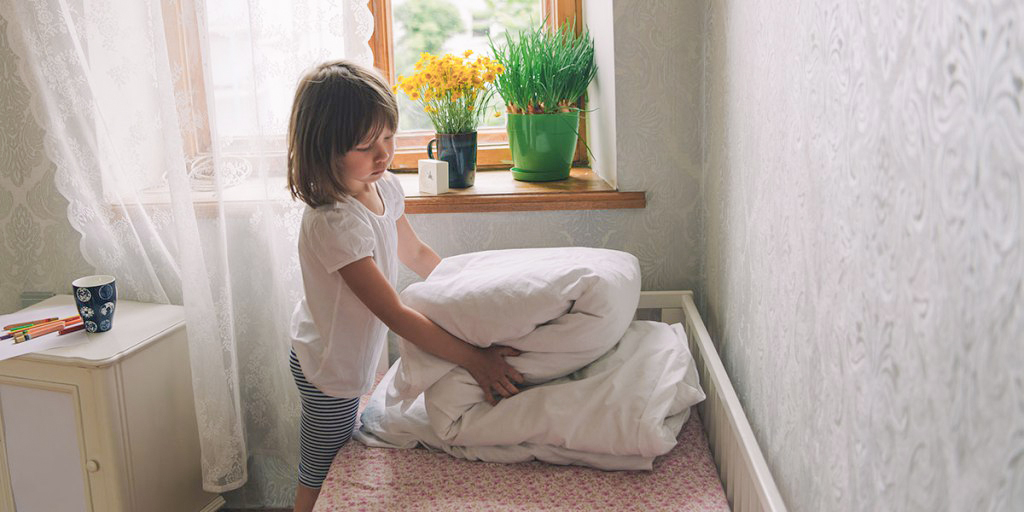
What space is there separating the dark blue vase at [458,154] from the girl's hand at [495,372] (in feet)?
2.01

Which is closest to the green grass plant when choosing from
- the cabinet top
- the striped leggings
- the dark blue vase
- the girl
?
the dark blue vase

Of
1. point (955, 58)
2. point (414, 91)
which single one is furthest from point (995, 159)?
point (414, 91)

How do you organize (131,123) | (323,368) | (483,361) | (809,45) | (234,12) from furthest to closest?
1. (131,123)
2. (234,12)
3. (323,368)
4. (483,361)
5. (809,45)

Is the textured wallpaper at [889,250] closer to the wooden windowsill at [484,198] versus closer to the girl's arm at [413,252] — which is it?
the wooden windowsill at [484,198]

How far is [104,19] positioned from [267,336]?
761 mm

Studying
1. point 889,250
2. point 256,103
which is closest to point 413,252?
point 256,103

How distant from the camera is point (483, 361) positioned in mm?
1411

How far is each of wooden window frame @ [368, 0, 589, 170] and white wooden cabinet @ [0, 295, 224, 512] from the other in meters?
0.72

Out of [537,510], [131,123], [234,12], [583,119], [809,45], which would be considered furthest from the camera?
[583,119]

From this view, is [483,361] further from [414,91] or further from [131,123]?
[131,123]

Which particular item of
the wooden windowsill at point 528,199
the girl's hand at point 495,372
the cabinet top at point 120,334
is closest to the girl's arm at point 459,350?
the girl's hand at point 495,372

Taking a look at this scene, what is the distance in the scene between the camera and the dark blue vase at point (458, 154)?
191cm

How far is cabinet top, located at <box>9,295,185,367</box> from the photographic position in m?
1.66

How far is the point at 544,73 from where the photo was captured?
6.20 ft
